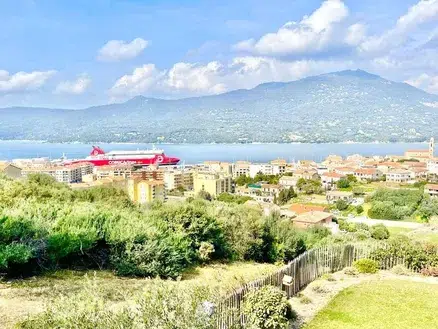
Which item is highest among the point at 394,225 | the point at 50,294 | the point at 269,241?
the point at 50,294

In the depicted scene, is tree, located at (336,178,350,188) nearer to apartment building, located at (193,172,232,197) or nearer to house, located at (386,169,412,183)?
house, located at (386,169,412,183)

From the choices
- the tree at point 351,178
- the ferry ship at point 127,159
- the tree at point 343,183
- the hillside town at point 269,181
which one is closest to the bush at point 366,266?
the hillside town at point 269,181

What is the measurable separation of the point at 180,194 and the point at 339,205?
2829 cm

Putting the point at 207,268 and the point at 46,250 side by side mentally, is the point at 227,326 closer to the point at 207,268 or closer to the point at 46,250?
the point at 46,250

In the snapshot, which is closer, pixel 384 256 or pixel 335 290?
pixel 335 290

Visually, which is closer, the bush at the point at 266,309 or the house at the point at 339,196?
the bush at the point at 266,309

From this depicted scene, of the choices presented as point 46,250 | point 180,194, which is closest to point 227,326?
point 46,250

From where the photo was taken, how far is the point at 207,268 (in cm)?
1214

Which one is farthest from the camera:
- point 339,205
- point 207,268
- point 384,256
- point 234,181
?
point 234,181

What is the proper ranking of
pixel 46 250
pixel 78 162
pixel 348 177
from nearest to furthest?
pixel 46 250 < pixel 348 177 < pixel 78 162

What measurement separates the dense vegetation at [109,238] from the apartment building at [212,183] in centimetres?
5642

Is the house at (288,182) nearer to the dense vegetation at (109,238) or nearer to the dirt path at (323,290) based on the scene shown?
the dense vegetation at (109,238)

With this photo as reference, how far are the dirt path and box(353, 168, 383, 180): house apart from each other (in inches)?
2823

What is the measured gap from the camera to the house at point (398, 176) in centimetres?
7481
